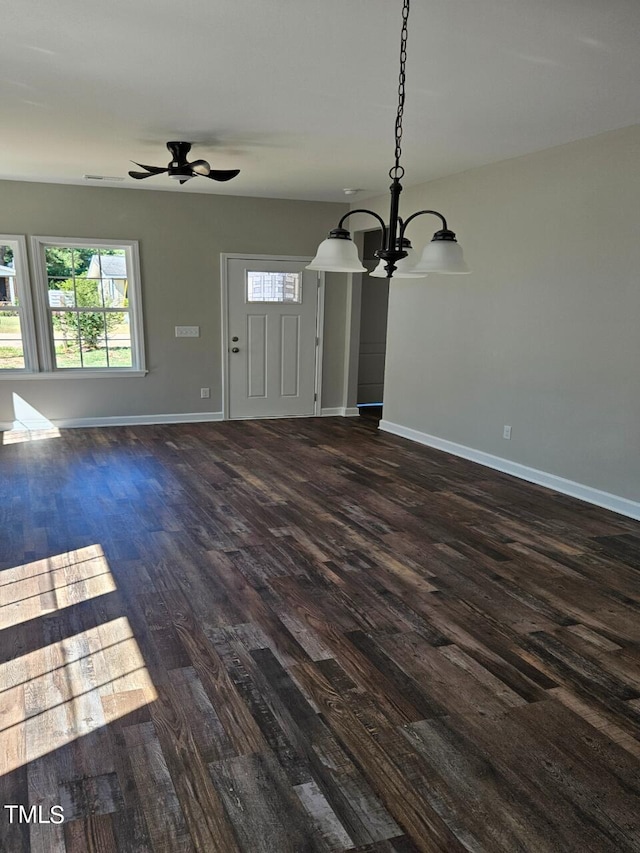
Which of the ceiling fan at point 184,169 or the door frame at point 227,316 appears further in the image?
the door frame at point 227,316

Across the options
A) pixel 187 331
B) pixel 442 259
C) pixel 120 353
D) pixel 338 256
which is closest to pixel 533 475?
pixel 442 259

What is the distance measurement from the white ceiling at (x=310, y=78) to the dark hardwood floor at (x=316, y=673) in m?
2.64

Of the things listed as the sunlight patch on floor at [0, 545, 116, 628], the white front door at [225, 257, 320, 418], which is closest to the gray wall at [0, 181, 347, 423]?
the white front door at [225, 257, 320, 418]

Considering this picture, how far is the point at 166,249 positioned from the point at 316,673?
5645 mm

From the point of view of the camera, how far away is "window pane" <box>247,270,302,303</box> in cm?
726

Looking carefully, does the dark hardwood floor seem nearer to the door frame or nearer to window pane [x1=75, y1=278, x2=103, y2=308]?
window pane [x1=75, y1=278, x2=103, y2=308]

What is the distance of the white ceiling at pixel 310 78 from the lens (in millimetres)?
2541

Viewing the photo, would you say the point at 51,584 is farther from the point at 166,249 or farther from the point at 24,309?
the point at 166,249

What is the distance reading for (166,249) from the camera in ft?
22.4

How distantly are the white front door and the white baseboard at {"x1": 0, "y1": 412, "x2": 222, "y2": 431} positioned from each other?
0.37m

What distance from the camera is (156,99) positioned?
3650mm

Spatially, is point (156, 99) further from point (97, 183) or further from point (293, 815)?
point (293, 815)

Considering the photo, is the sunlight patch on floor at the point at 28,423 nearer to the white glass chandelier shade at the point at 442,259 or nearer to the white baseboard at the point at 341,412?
the white baseboard at the point at 341,412

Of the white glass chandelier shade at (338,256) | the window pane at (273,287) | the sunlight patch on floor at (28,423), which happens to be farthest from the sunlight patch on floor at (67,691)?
the window pane at (273,287)
